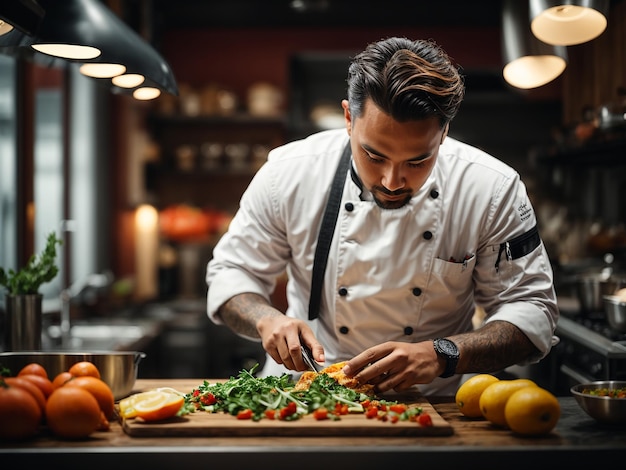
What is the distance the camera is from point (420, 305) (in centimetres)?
226

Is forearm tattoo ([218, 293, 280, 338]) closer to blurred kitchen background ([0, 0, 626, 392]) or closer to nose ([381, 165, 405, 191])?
nose ([381, 165, 405, 191])

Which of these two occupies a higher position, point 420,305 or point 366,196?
point 366,196

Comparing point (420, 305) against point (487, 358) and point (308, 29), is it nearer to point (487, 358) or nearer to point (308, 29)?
point (487, 358)

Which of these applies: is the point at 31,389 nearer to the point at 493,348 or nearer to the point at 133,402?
the point at 133,402

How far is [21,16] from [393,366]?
3.92 ft

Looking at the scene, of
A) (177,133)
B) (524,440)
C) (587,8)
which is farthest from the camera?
(177,133)

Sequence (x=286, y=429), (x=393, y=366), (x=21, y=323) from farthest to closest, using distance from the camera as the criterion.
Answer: (x=21, y=323), (x=393, y=366), (x=286, y=429)

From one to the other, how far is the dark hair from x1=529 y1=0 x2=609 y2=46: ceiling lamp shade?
84 cm

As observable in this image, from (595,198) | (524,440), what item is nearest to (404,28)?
(595,198)

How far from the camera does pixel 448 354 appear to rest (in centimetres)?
195

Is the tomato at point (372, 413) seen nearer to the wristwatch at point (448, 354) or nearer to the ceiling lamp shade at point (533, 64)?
the wristwatch at point (448, 354)

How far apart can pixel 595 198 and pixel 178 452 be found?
4839mm

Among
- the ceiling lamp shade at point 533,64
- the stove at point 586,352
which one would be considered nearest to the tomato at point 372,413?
the stove at point 586,352

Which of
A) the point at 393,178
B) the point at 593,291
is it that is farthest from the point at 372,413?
the point at 593,291
